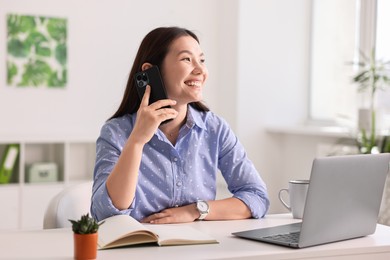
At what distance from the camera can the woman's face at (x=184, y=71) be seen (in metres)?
2.17

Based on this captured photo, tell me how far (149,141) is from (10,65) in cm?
280

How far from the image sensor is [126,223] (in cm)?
174

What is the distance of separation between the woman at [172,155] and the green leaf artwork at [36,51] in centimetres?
265

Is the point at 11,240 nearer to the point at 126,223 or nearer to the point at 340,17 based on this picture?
the point at 126,223

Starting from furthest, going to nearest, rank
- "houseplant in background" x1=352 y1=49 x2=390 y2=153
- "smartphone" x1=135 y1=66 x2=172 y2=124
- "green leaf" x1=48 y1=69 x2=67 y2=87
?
"green leaf" x1=48 y1=69 x2=67 y2=87 < "houseplant in background" x1=352 y1=49 x2=390 y2=153 < "smartphone" x1=135 y1=66 x2=172 y2=124

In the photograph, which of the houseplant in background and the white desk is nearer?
the white desk

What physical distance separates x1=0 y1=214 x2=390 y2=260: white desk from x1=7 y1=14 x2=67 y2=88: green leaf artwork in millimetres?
3044

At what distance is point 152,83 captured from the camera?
2.08 m

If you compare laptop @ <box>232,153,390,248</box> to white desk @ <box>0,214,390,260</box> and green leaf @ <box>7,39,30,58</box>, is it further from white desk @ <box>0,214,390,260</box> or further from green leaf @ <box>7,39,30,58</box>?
green leaf @ <box>7,39,30,58</box>

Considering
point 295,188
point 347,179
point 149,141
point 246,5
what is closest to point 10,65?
point 246,5

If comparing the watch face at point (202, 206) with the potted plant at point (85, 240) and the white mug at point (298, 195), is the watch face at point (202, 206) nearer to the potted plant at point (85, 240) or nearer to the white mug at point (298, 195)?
the white mug at point (298, 195)

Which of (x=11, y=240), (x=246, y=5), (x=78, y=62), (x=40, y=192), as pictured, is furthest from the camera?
(x=246, y=5)

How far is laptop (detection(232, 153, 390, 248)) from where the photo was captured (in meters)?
1.66

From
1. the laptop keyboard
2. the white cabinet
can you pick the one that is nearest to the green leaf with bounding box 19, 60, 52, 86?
the white cabinet
